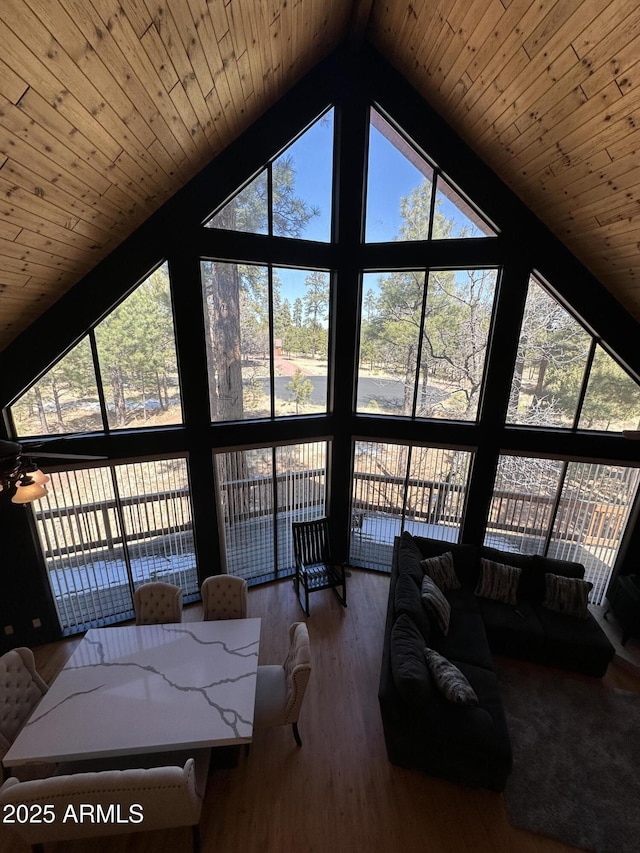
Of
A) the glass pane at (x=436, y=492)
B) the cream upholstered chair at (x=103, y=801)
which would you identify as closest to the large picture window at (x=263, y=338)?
the glass pane at (x=436, y=492)

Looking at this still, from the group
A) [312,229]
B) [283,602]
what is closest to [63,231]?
[312,229]

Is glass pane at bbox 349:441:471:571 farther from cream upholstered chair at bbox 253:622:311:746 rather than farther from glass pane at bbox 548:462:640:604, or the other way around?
cream upholstered chair at bbox 253:622:311:746

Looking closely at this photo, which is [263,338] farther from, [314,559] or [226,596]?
[314,559]

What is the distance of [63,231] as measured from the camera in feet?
9.73

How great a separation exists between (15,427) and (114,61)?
12.1 ft

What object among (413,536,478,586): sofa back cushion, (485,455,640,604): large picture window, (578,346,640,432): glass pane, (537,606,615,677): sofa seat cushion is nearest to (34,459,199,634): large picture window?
(413,536,478,586): sofa back cushion

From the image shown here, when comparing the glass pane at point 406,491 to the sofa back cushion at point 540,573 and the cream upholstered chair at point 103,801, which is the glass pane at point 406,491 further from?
the cream upholstered chair at point 103,801

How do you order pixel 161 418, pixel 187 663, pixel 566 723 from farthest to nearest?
Result: pixel 161 418 → pixel 566 723 → pixel 187 663

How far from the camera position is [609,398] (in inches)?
186

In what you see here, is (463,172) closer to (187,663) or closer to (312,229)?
(312,229)

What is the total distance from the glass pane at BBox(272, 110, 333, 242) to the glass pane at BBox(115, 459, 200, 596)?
3.55 meters

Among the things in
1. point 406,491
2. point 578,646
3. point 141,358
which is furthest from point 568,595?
point 141,358

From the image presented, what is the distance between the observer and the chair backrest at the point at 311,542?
529cm

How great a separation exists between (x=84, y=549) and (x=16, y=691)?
185 centimetres
